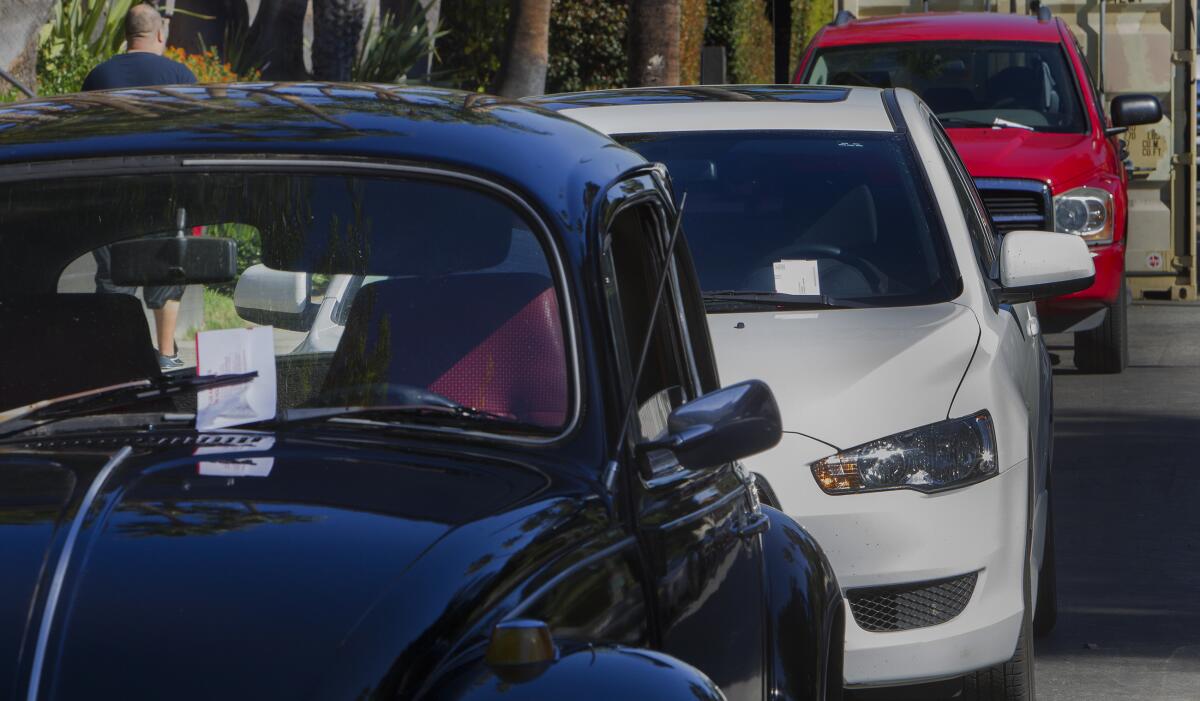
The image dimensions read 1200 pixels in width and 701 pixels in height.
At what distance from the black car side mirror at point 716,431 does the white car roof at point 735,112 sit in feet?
10.1

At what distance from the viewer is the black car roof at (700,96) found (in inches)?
249

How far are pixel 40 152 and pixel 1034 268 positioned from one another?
11.1 ft

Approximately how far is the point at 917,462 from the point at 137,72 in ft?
21.4

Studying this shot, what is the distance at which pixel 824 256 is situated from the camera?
19.4ft

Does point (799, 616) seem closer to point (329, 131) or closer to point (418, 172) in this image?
point (418, 172)

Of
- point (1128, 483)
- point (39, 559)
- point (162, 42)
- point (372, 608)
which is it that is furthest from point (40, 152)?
point (162, 42)

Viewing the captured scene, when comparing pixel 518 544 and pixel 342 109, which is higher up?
pixel 342 109

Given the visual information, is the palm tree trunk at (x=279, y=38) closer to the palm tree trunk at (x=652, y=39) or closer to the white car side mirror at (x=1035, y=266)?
the palm tree trunk at (x=652, y=39)

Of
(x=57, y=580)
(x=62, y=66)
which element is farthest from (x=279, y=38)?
(x=57, y=580)

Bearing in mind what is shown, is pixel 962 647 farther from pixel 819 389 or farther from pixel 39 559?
pixel 39 559

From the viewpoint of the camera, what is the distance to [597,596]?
2607mm

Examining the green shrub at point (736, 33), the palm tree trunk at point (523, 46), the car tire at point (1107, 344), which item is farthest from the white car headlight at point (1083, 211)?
the green shrub at point (736, 33)

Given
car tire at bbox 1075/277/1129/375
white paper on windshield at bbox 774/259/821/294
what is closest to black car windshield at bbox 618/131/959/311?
white paper on windshield at bbox 774/259/821/294

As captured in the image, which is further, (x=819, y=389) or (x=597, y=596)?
(x=819, y=389)
